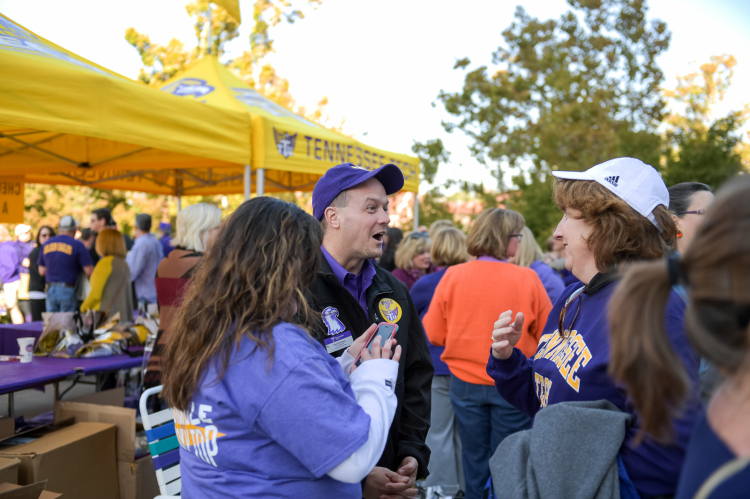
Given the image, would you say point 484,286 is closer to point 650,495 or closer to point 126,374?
point 650,495

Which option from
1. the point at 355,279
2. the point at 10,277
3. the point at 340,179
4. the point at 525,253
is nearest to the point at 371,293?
the point at 355,279

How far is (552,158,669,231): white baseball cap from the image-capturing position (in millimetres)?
1589

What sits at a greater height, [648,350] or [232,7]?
[232,7]

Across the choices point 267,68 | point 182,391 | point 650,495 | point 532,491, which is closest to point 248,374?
point 182,391

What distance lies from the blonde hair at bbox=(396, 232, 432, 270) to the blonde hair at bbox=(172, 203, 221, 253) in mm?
2005

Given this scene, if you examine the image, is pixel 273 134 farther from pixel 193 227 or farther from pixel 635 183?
pixel 635 183

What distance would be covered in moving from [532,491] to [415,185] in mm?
6462

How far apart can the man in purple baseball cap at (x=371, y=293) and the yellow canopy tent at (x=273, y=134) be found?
125 inches

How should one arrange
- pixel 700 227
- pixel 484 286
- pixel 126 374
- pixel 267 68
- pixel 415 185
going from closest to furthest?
1. pixel 700 227
2. pixel 484 286
3. pixel 126 374
4. pixel 415 185
5. pixel 267 68

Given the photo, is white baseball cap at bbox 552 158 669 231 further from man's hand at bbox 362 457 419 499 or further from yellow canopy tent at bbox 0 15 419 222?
yellow canopy tent at bbox 0 15 419 222

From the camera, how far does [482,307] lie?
351cm

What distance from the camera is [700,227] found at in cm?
79

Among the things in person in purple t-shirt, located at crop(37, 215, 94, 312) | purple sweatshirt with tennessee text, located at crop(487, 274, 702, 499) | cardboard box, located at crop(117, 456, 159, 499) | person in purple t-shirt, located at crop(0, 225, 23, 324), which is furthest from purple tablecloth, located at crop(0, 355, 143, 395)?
person in purple t-shirt, located at crop(0, 225, 23, 324)

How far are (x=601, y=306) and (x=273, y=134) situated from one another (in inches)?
172
